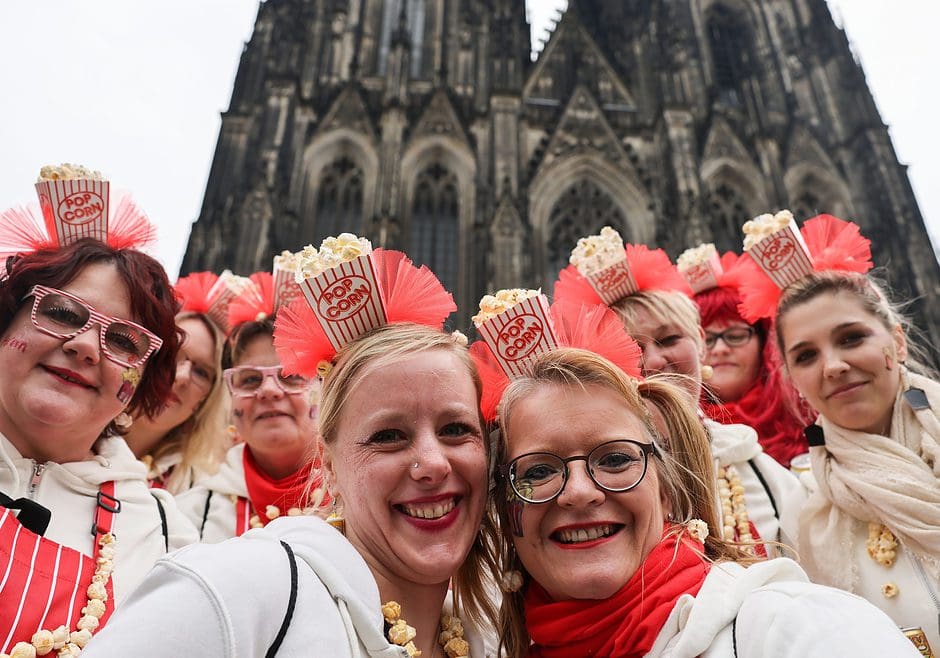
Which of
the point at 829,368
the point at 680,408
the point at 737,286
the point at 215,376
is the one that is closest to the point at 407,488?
the point at 680,408

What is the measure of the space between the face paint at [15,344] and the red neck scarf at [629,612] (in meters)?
1.53

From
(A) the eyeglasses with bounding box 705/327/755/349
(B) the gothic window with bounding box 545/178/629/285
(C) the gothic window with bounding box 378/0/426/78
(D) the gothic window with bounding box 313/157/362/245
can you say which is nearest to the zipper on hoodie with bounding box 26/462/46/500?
(A) the eyeglasses with bounding box 705/327/755/349

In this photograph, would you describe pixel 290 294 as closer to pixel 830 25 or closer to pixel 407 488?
pixel 407 488

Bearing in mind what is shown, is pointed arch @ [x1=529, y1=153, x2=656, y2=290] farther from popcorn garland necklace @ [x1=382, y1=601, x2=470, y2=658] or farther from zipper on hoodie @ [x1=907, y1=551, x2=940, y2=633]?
popcorn garland necklace @ [x1=382, y1=601, x2=470, y2=658]

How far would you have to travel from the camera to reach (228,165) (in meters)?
14.5

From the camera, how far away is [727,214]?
14.9 m

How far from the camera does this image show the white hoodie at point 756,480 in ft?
7.55

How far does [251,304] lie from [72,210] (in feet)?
3.27

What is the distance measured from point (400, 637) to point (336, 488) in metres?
0.43

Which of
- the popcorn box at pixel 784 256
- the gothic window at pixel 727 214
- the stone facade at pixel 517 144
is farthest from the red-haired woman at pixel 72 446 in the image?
the gothic window at pixel 727 214

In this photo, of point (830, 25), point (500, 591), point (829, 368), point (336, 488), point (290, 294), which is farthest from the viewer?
point (830, 25)

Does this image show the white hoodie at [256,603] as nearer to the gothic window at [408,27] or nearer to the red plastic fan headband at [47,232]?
the red plastic fan headband at [47,232]

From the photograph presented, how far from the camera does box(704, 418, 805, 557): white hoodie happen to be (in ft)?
7.55

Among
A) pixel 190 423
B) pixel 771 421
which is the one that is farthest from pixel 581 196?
pixel 190 423
